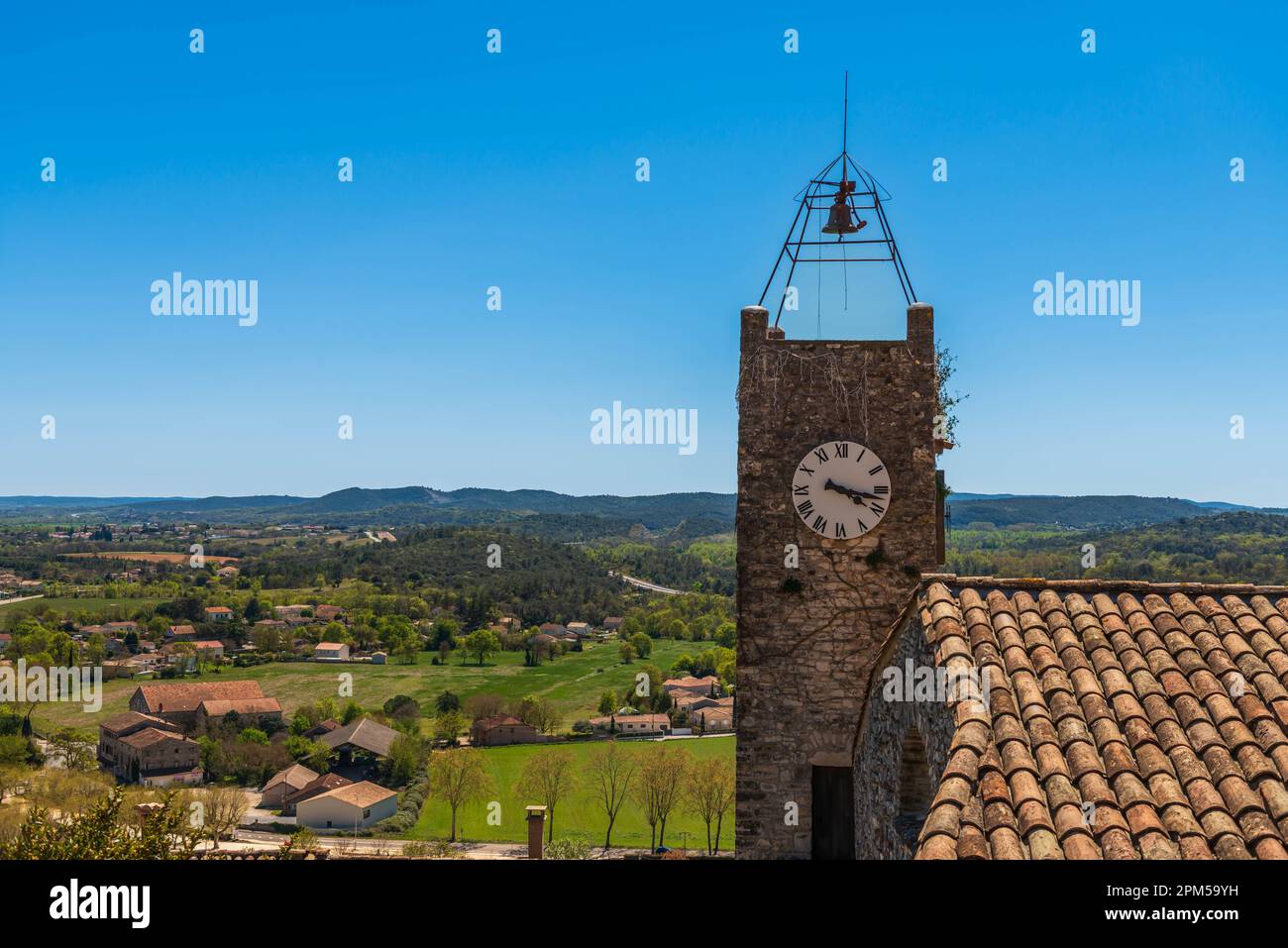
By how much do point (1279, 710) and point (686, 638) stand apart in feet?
350

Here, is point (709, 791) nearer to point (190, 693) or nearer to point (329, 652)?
point (190, 693)

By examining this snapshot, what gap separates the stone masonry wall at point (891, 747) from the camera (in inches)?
229

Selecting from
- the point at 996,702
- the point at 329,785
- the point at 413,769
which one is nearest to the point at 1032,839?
the point at 996,702

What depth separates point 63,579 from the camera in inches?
4685

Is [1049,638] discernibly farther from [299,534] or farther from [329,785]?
[299,534]

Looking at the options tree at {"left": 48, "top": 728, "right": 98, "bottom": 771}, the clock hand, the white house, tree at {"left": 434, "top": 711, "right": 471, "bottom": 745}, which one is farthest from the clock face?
tree at {"left": 434, "top": 711, "right": 471, "bottom": 745}

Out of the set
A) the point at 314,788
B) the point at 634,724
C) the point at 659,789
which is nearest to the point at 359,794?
the point at 314,788

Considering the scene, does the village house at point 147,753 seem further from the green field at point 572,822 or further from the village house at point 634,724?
the village house at point 634,724

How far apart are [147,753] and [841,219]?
64.8m

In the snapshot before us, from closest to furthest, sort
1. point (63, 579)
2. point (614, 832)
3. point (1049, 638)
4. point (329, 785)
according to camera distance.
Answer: point (1049, 638) → point (614, 832) → point (329, 785) → point (63, 579)

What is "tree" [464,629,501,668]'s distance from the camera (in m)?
102

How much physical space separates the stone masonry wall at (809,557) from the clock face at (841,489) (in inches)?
3.8

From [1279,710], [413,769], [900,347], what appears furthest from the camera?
[413,769]

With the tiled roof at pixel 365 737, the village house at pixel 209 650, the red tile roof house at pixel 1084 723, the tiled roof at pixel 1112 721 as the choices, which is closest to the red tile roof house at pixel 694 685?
the tiled roof at pixel 365 737
